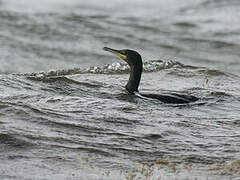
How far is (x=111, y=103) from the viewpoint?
7523 millimetres

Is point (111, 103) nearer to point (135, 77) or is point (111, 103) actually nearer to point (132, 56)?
point (135, 77)

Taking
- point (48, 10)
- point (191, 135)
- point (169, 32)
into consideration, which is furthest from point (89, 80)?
point (48, 10)

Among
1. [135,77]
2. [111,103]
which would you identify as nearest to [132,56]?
[135,77]

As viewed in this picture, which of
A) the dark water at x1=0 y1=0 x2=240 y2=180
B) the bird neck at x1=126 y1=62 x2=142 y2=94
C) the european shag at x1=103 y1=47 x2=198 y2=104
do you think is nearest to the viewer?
the dark water at x1=0 y1=0 x2=240 y2=180

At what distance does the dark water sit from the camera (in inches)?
203

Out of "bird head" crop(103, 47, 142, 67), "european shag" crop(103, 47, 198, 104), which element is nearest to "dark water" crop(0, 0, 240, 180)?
"european shag" crop(103, 47, 198, 104)

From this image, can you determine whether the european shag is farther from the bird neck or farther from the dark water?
the dark water

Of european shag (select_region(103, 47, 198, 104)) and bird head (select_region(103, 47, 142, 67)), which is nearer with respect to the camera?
european shag (select_region(103, 47, 198, 104))

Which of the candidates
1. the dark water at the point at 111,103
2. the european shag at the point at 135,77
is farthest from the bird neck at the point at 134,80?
the dark water at the point at 111,103

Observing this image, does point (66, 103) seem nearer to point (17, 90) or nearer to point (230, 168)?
point (17, 90)

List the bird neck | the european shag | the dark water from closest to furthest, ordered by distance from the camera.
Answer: the dark water < the european shag < the bird neck

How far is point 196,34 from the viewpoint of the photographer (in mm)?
16531

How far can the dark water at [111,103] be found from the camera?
516 centimetres

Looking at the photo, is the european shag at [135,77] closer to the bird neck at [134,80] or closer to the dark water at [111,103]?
the bird neck at [134,80]
